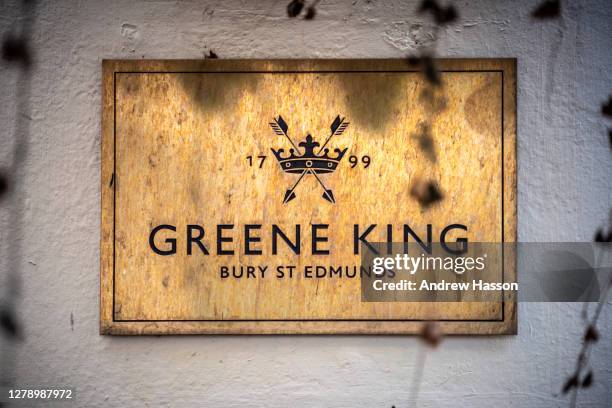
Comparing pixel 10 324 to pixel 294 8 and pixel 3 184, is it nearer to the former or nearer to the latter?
pixel 3 184

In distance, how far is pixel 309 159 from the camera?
207 cm

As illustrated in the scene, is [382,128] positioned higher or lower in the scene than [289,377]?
higher

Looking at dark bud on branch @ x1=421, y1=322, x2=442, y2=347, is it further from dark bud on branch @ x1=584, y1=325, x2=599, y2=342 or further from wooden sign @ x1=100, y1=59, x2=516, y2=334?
dark bud on branch @ x1=584, y1=325, x2=599, y2=342

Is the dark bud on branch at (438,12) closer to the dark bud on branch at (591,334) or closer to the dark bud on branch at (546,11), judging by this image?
the dark bud on branch at (546,11)

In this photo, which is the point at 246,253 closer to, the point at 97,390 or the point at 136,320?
the point at 136,320

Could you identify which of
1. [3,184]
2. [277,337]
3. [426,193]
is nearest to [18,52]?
[3,184]

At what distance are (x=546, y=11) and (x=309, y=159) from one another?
129cm

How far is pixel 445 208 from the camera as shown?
2074mm

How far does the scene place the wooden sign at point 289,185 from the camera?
2.06m

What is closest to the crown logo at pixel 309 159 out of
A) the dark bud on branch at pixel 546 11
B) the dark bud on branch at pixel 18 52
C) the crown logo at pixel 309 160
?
the crown logo at pixel 309 160

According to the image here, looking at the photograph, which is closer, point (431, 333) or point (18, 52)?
point (431, 333)

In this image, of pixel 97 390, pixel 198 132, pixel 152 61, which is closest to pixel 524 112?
pixel 198 132

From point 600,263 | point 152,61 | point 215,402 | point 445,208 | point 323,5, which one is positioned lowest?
point 215,402

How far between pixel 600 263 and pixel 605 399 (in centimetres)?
61
